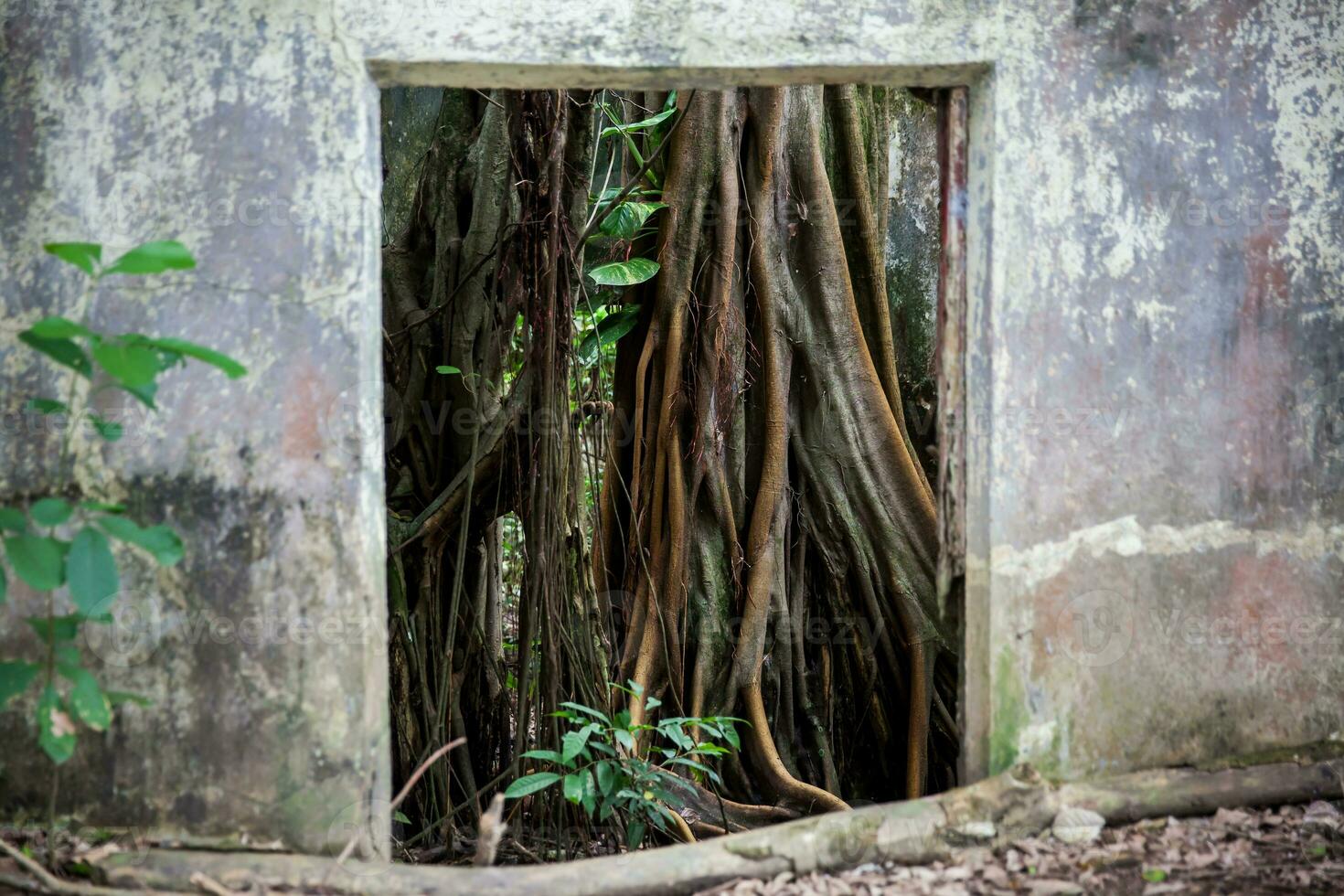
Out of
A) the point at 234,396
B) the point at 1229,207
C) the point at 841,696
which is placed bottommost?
the point at 841,696

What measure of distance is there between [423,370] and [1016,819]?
9.36 feet

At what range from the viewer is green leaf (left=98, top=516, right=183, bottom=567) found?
2.23 metres

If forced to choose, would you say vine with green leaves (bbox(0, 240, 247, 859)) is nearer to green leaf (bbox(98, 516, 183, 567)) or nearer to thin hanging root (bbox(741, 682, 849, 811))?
green leaf (bbox(98, 516, 183, 567))

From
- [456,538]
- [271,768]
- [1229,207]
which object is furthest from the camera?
[456,538]

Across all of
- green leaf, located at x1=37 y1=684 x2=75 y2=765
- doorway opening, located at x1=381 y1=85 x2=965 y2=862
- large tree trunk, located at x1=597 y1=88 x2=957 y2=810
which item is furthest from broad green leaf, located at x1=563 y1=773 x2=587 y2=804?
green leaf, located at x1=37 y1=684 x2=75 y2=765

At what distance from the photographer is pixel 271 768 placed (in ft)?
8.56

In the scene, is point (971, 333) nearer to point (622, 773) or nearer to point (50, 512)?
point (622, 773)

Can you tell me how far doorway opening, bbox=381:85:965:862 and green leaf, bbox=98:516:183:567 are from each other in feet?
6.26

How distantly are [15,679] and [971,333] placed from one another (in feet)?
7.22

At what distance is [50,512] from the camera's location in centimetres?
228

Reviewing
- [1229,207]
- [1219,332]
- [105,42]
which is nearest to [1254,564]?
[1219,332]

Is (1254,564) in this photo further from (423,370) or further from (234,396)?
(423,370)

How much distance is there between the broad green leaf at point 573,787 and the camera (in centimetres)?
335

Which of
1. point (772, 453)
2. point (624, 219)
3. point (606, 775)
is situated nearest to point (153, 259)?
point (606, 775)
